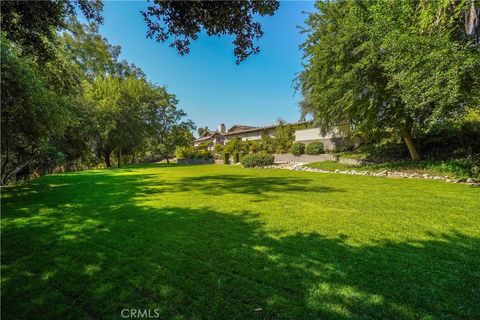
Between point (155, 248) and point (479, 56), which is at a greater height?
point (479, 56)

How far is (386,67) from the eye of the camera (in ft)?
40.1

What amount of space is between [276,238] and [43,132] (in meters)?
9.48

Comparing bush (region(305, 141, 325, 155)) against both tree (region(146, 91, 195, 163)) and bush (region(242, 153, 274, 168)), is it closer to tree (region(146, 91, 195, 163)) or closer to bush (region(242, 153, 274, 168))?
bush (region(242, 153, 274, 168))

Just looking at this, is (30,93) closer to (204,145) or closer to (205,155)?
(205,155)

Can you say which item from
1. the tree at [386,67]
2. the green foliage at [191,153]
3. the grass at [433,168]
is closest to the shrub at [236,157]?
the green foliage at [191,153]

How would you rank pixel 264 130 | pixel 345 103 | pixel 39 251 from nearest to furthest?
pixel 39 251 < pixel 345 103 < pixel 264 130

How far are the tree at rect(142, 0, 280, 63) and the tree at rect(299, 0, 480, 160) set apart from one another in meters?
8.78

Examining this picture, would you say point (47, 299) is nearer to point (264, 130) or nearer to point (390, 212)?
point (390, 212)

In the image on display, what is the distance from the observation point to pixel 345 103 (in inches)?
592

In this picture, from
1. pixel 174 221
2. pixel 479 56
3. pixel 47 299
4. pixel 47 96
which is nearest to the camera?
pixel 47 299

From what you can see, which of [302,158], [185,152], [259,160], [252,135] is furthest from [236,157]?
[185,152]

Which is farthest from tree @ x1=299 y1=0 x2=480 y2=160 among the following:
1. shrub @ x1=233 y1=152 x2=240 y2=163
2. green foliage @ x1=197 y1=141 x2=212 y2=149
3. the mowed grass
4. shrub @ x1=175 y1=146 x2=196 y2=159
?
green foliage @ x1=197 y1=141 x2=212 y2=149

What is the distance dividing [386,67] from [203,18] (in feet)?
38.2

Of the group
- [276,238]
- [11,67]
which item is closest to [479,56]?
[276,238]
